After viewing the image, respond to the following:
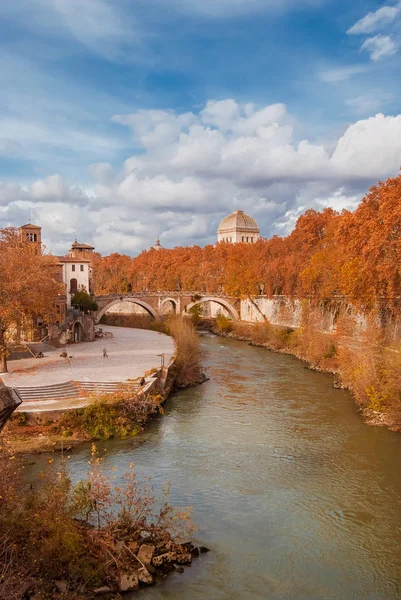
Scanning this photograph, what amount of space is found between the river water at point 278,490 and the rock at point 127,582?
18 cm

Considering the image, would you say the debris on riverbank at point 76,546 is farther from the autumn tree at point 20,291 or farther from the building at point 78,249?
the building at point 78,249

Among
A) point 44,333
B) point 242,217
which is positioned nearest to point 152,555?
point 44,333

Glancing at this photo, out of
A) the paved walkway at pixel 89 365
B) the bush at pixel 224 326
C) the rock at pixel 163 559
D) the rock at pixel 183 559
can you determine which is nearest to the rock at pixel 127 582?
the rock at pixel 163 559

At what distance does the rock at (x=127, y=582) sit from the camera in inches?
364

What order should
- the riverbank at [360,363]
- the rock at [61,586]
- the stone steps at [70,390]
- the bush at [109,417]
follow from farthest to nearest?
1. the riverbank at [360,363]
2. the stone steps at [70,390]
3. the bush at [109,417]
4. the rock at [61,586]

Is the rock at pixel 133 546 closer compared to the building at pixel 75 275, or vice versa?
the rock at pixel 133 546

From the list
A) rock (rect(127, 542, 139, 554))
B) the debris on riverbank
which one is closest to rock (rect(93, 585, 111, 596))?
the debris on riverbank

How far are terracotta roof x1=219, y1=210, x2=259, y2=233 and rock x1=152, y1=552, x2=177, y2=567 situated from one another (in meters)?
100.0

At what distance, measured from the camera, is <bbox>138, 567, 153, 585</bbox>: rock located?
31.3ft

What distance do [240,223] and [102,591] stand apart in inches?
4042

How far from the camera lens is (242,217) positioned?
→ 110125mm

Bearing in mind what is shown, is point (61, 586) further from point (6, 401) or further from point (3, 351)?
point (3, 351)

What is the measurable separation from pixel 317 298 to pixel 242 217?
7442 centimetres

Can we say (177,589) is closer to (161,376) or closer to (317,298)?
(161,376)
